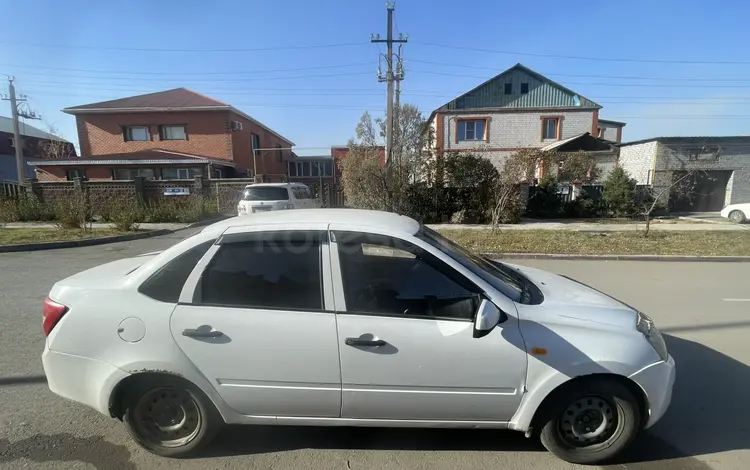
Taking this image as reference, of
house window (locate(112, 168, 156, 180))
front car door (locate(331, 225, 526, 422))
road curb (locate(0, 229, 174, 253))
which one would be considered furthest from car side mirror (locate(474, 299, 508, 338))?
house window (locate(112, 168, 156, 180))

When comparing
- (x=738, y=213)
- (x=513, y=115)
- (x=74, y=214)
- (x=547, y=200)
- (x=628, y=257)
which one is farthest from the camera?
(x=513, y=115)

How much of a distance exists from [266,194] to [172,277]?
11.6 m

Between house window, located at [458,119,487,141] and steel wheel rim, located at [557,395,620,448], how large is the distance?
29017 millimetres

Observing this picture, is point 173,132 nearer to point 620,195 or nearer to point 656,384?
point 620,195

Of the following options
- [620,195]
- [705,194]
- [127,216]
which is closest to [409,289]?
[127,216]

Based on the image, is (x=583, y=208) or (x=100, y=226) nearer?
(x=100, y=226)

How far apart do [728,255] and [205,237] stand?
→ 38.3 ft

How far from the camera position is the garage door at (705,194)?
69.4ft

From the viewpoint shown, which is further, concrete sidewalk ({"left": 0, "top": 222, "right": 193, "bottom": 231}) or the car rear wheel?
the car rear wheel

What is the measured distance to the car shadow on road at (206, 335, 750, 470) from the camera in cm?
243

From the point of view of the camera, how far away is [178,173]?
2348cm

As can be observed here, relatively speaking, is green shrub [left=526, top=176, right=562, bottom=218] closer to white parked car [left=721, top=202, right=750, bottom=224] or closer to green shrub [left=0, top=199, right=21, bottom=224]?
white parked car [left=721, top=202, right=750, bottom=224]

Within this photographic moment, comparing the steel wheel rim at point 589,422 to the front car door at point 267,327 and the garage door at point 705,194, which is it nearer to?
the front car door at point 267,327

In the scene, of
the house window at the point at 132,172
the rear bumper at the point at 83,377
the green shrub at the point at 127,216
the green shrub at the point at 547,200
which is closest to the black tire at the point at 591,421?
the rear bumper at the point at 83,377
